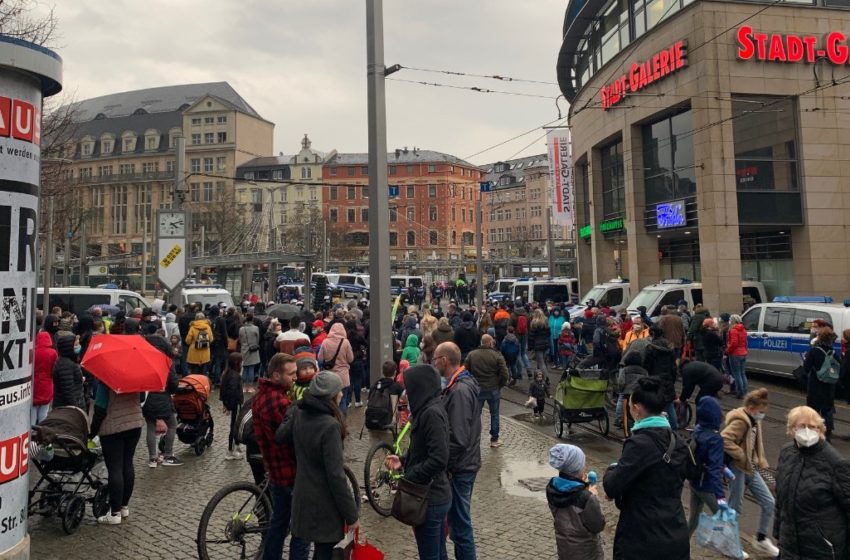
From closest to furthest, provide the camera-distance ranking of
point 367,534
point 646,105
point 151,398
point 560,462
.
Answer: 1. point 560,462
2. point 367,534
3. point 151,398
4. point 646,105

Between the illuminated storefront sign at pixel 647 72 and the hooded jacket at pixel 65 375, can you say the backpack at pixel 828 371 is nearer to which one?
the hooded jacket at pixel 65 375

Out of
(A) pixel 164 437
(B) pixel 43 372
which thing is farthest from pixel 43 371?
(A) pixel 164 437

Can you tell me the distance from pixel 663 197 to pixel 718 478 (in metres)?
23.1

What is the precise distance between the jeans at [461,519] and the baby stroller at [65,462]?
149 inches

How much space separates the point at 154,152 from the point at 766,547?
99343 millimetres

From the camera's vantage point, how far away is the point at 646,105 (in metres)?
26.3

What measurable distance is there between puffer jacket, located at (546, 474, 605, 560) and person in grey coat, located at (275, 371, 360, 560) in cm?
137

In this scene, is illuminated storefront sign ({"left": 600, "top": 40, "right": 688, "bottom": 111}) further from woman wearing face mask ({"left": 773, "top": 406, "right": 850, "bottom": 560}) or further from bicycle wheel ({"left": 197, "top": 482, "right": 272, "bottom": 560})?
bicycle wheel ({"left": 197, "top": 482, "right": 272, "bottom": 560})

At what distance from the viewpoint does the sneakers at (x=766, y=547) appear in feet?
19.8

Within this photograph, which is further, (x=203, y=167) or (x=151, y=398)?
(x=203, y=167)

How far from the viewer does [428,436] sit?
4.65 metres

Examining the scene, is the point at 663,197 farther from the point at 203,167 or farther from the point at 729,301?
the point at 203,167

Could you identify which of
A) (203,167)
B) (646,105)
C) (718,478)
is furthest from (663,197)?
(203,167)

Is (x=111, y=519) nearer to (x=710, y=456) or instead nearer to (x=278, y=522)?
(x=278, y=522)
